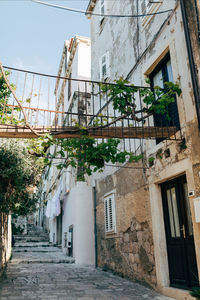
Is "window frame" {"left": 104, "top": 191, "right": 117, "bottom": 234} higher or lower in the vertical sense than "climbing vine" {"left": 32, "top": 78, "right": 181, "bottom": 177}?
lower

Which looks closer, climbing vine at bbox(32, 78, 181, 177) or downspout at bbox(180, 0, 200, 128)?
downspout at bbox(180, 0, 200, 128)

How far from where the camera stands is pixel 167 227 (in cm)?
595

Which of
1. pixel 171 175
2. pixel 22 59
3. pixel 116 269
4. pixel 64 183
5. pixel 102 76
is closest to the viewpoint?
pixel 171 175

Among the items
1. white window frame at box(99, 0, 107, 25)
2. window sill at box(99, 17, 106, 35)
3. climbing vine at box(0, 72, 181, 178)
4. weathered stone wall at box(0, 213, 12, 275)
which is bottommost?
weathered stone wall at box(0, 213, 12, 275)

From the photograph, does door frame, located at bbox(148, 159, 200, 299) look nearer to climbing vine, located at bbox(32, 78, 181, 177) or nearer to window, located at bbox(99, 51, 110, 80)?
climbing vine, located at bbox(32, 78, 181, 177)

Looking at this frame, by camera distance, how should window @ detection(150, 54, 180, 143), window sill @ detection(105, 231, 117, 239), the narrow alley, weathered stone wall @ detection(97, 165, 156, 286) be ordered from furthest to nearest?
window sill @ detection(105, 231, 117, 239) < weathered stone wall @ detection(97, 165, 156, 286) < window @ detection(150, 54, 180, 143) < the narrow alley

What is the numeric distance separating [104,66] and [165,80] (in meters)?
4.46

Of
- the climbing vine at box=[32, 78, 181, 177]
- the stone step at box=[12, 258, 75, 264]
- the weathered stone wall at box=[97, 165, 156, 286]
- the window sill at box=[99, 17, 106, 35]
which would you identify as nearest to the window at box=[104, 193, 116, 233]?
the weathered stone wall at box=[97, 165, 156, 286]

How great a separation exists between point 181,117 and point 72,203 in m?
7.97

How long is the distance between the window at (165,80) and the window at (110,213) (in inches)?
126

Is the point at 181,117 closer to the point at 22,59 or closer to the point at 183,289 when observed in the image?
the point at 183,289

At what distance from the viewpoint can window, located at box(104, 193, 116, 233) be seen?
8688 millimetres

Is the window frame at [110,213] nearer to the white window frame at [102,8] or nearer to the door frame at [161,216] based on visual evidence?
the door frame at [161,216]

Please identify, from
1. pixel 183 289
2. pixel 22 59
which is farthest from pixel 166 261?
pixel 22 59
